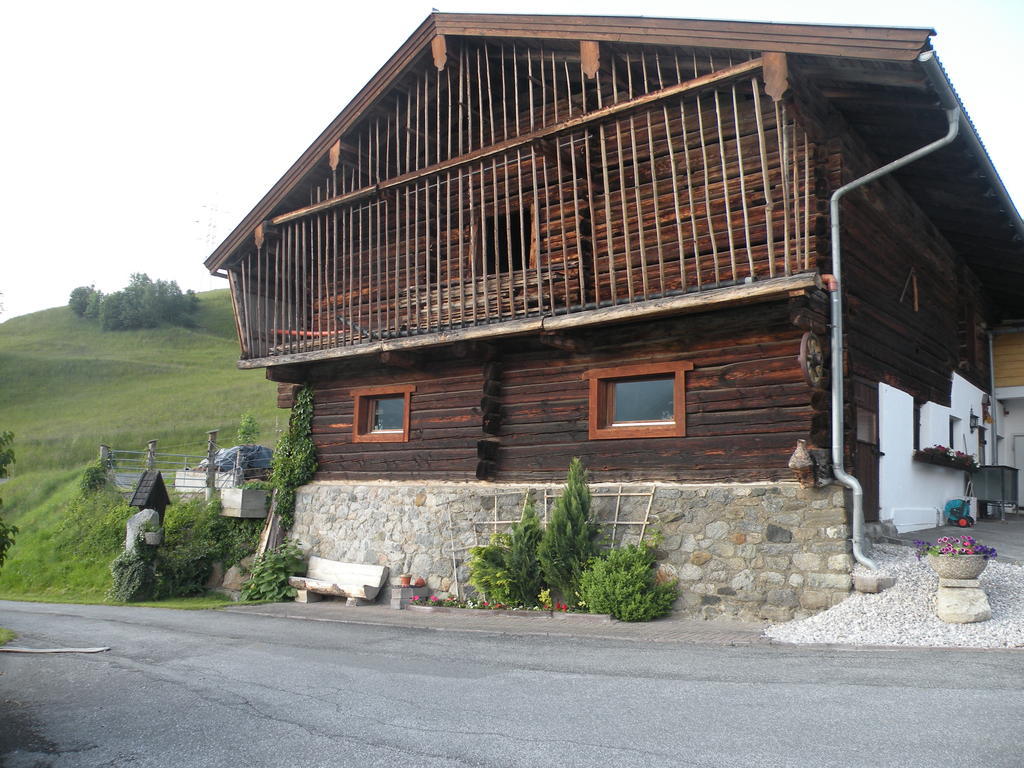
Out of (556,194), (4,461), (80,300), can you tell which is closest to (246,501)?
(556,194)

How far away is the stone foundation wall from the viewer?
10500 mm

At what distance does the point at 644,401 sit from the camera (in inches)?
499

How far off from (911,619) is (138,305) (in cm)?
7950

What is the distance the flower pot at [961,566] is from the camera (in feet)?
29.6

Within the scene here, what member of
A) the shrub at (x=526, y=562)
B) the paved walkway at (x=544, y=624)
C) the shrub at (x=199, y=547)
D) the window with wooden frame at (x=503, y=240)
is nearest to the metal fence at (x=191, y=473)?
the shrub at (x=199, y=547)

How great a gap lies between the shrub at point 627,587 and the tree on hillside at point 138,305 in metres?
74.9

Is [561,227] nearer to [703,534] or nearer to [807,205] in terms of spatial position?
[807,205]

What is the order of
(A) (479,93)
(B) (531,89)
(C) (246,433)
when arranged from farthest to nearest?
(C) (246,433) < (B) (531,89) < (A) (479,93)

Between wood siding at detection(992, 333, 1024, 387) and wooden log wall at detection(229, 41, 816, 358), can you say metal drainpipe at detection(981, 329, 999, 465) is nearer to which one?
wood siding at detection(992, 333, 1024, 387)

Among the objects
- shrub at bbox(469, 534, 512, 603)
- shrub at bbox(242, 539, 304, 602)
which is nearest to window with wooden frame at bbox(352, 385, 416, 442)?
shrub at bbox(242, 539, 304, 602)

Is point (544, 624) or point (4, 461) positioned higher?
point (4, 461)

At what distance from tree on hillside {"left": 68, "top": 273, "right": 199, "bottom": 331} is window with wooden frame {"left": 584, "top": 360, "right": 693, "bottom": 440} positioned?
241 feet

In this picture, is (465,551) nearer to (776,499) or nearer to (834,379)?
(776,499)

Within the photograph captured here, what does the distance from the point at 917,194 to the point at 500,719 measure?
11.2 m
